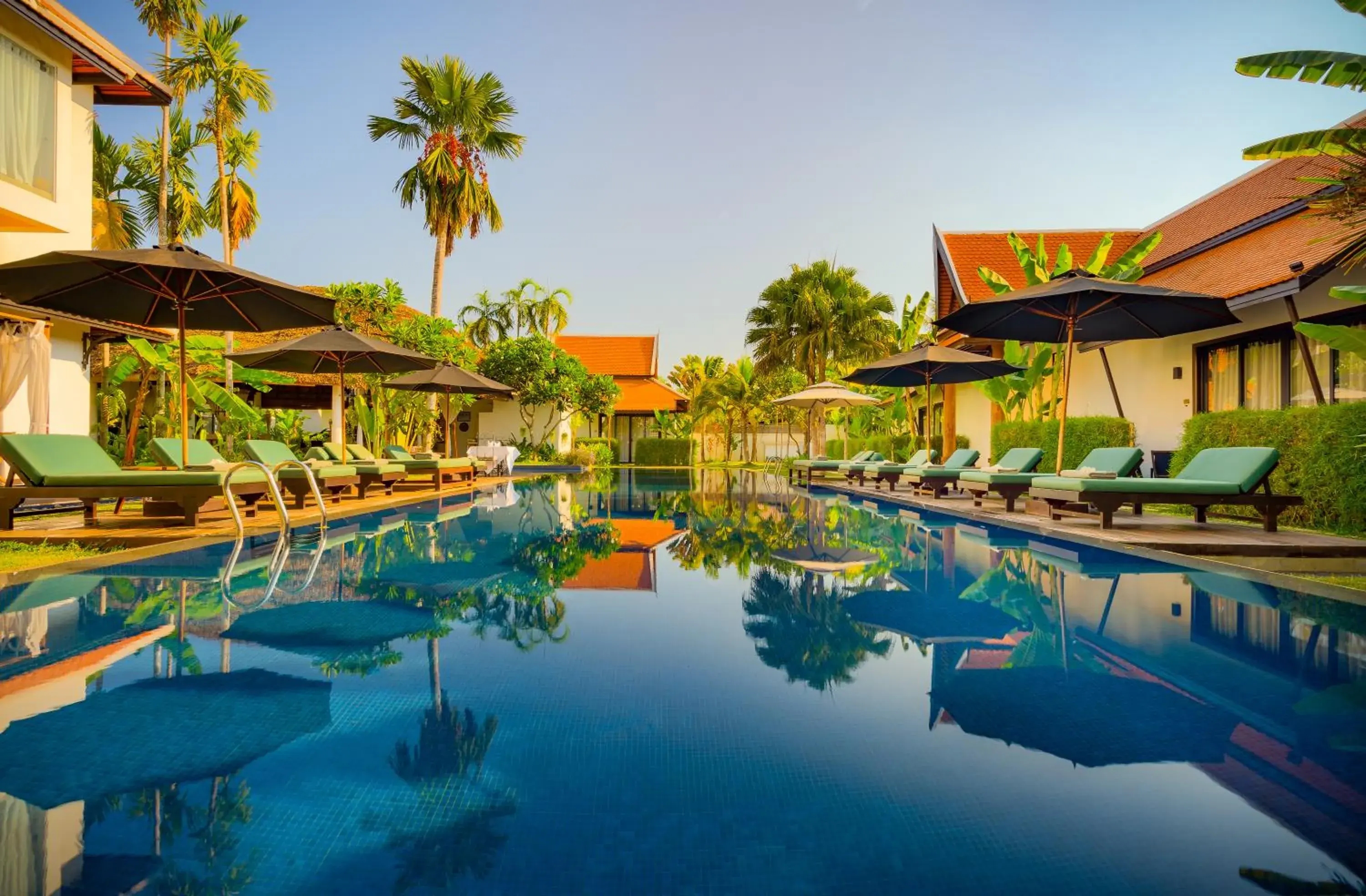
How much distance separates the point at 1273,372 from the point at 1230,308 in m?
1.79

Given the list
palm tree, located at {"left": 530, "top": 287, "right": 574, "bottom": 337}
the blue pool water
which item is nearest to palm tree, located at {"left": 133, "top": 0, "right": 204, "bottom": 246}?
the blue pool water

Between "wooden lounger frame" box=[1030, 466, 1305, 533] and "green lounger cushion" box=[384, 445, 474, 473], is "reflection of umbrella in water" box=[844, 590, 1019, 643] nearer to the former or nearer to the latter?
"wooden lounger frame" box=[1030, 466, 1305, 533]

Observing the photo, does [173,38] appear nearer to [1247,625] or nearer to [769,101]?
[769,101]

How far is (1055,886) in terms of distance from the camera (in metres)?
1.83

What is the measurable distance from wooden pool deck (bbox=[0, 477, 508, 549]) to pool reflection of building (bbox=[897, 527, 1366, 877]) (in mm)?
7377

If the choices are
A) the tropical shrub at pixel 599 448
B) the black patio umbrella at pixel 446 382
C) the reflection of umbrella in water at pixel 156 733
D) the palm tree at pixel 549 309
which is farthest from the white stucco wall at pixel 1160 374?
the palm tree at pixel 549 309

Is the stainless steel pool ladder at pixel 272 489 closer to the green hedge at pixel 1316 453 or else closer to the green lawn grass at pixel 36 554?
the green lawn grass at pixel 36 554

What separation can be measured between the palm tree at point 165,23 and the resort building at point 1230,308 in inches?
837

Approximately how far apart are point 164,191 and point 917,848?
24.6 meters

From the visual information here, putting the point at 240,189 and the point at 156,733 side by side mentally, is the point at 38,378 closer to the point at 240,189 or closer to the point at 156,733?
the point at 156,733

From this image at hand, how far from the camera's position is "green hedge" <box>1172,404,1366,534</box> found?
8.02 m

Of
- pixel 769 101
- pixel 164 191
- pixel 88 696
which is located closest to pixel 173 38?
pixel 164 191

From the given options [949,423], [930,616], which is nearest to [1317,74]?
[930,616]

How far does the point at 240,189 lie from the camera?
898 inches
